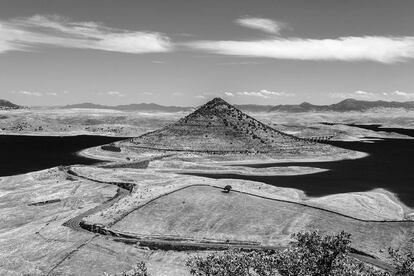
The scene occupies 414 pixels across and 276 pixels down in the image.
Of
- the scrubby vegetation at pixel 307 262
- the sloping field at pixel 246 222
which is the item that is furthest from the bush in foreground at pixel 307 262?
the sloping field at pixel 246 222

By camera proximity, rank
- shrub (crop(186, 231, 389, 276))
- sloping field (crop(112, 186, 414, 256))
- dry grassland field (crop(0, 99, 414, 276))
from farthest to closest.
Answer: sloping field (crop(112, 186, 414, 256)) < dry grassland field (crop(0, 99, 414, 276)) < shrub (crop(186, 231, 389, 276))

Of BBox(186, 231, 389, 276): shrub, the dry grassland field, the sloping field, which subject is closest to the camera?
BBox(186, 231, 389, 276): shrub

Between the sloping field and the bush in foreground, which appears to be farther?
the sloping field

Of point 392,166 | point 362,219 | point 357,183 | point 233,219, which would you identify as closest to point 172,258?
point 233,219

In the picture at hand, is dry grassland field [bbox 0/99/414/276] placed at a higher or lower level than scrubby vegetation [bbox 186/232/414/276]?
lower

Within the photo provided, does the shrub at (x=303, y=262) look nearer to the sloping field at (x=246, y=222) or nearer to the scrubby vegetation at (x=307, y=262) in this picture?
the scrubby vegetation at (x=307, y=262)

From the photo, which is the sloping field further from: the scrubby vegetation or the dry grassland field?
the scrubby vegetation

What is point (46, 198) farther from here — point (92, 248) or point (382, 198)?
point (382, 198)

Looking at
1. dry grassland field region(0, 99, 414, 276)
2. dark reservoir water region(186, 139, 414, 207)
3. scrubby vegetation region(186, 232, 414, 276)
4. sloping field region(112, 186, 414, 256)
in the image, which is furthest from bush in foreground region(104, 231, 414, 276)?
dark reservoir water region(186, 139, 414, 207)

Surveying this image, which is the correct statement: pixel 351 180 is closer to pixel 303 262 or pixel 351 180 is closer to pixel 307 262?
pixel 307 262
